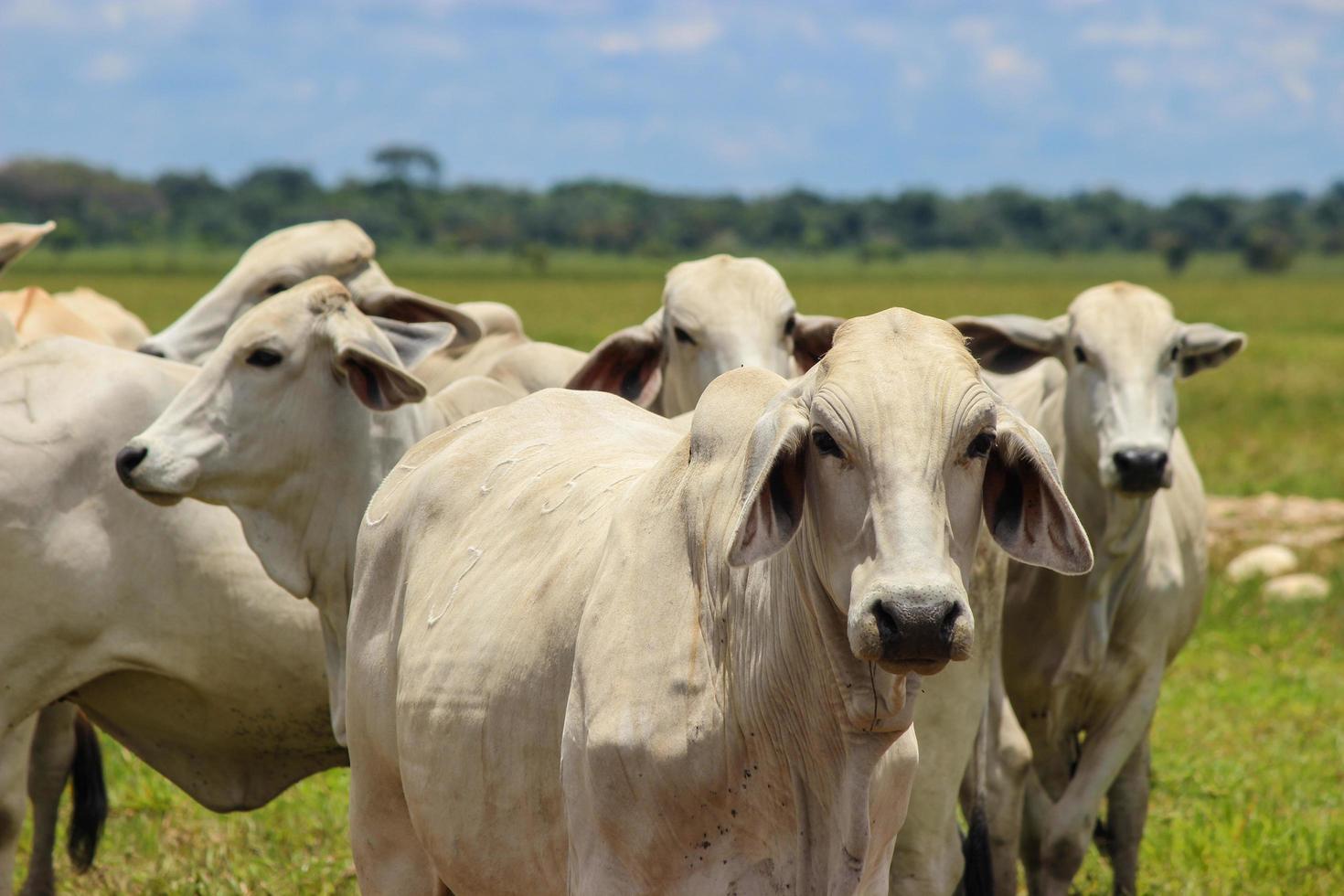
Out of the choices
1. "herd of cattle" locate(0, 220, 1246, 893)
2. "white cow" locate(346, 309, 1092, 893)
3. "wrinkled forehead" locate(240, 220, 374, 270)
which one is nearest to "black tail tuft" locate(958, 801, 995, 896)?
"herd of cattle" locate(0, 220, 1246, 893)

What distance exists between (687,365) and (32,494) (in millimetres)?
1914

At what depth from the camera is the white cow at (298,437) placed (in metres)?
4.73

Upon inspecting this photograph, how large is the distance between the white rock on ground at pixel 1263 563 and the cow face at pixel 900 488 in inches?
318

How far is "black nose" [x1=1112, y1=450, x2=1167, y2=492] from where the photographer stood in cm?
531

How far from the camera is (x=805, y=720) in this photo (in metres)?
3.03

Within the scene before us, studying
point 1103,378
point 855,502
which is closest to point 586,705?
point 855,502

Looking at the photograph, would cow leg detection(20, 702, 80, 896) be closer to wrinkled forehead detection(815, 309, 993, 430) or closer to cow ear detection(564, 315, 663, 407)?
cow ear detection(564, 315, 663, 407)

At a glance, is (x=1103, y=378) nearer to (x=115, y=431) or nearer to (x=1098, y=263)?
(x=115, y=431)

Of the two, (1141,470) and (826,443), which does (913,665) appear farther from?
(1141,470)

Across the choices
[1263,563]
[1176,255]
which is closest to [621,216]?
[1176,255]

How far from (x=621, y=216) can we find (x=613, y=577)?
124354 mm

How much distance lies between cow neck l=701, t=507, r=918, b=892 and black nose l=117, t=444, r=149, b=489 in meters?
2.19

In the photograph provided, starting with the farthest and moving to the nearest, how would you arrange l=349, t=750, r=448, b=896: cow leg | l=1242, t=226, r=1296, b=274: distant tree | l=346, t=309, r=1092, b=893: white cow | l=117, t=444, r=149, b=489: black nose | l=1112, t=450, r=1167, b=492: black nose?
l=1242, t=226, r=1296, b=274: distant tree
l=1112, t=450, r=1167, b=492: black nose
l=117, t=444, r=149, b=489: black nose
l=349, t=750, r=448, b=896: cow leg
l=346, t=309, r=1092, b=893: white cow

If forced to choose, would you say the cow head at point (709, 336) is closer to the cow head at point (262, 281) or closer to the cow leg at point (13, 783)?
the cow head at point (262, 281)
